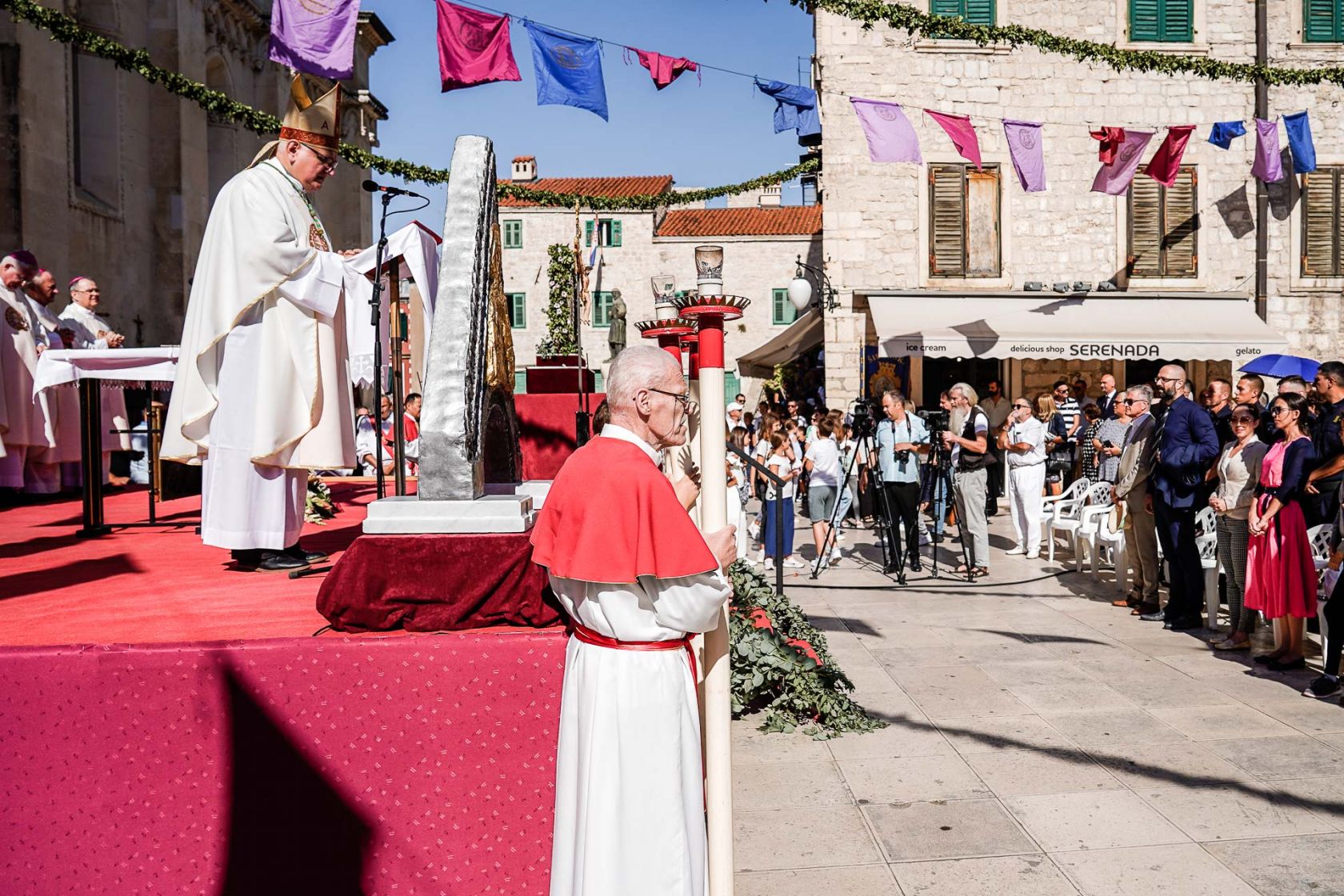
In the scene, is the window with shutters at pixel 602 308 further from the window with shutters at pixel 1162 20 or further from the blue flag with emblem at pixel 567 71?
the blue flag with emblem at pixel 567 71

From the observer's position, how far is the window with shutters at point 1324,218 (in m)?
19.1

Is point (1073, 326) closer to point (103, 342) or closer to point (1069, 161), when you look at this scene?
point (1069, 161)

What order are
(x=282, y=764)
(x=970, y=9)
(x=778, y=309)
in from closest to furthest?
1. (x=282, y=764)
2. (x=970, y=9)
3. (x=778, y=309)

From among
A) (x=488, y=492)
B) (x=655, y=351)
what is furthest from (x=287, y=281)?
(x=655, y=351)

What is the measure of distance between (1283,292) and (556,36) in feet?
47.4

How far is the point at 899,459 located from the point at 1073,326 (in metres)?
8.80

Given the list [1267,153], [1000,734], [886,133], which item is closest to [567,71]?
[886,133]

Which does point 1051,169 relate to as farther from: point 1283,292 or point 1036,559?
point 1036,559

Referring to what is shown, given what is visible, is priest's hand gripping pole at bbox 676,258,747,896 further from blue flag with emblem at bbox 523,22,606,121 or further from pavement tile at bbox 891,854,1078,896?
blue flag with emblem at bbox 523,22,606,121

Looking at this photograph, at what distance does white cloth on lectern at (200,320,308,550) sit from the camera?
181 inches

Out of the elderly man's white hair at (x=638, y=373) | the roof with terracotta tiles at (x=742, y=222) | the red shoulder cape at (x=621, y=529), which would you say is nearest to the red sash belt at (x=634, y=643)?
the red shoulder cape at (x=621, y=529)

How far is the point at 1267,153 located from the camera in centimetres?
1786

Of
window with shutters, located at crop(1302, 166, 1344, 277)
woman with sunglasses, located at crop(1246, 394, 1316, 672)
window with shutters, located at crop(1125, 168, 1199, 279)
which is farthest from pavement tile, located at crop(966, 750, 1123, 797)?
window with shutters, located at crop(1302, 166, 1344, 277)

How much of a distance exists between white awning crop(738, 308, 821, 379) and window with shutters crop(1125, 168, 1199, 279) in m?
5.79
